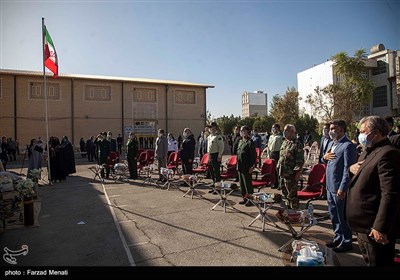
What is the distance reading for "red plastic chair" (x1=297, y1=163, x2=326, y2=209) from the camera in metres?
5.15

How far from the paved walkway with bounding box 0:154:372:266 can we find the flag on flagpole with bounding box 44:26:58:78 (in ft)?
17.5

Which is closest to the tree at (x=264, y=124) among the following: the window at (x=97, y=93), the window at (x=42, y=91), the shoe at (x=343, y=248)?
the window at (x=97, y=93)

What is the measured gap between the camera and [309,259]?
2.62 metres

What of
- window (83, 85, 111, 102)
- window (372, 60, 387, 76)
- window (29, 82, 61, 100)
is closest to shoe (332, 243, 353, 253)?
window (83, 85, 111, 102)

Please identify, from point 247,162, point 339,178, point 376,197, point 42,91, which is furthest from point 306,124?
point 376,197

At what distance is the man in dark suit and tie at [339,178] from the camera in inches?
148

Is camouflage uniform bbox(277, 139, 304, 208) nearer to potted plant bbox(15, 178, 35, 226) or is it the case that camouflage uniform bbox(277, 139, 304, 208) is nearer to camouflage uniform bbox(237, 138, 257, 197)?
camouflage uniform bbox(237, 138, 257, 197)

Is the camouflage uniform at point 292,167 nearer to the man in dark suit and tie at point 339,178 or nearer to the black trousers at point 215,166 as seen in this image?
the man in dark suit and tie at point 339,178

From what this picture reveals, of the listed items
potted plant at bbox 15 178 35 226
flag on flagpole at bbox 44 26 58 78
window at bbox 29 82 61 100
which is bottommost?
potted plant at bbox 15 178 35 226

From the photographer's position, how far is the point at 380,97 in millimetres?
37156

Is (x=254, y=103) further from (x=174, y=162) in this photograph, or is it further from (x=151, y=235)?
(x=151, y=235)

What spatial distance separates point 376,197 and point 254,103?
136 m

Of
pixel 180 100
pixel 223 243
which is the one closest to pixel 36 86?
pixel 180 100

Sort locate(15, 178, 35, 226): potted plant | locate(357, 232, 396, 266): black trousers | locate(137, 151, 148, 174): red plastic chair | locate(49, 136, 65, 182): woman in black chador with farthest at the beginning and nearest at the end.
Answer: locate(137, 151, 148, 174): red plastic chair
locate(49, 136, 65, 182): woman in black chador
locate(15, 178, 35, 226): potted plant
locate(357, 232, 396, 266): black trousers
